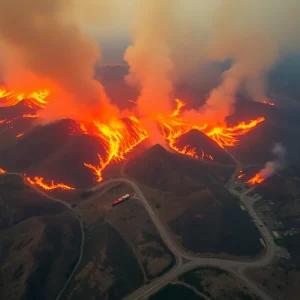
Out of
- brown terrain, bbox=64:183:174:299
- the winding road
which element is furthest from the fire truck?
the winding road

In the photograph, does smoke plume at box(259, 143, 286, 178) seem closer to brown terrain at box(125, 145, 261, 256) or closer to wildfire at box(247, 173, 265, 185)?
wildfire at box(247, 173, 265, 185)

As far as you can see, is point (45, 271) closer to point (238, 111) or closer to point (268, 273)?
point (268, 273)

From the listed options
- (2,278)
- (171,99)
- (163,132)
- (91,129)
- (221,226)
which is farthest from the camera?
(171,99)

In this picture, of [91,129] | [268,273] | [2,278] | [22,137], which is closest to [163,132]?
[91,129]

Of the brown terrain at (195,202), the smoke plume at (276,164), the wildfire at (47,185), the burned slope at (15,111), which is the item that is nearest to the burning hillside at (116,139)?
the wildfire at (47,185)

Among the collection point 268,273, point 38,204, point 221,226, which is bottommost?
point 268,273

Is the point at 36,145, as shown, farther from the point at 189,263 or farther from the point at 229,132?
the point at 229,132

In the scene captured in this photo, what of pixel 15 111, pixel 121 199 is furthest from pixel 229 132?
pixel 15 111
